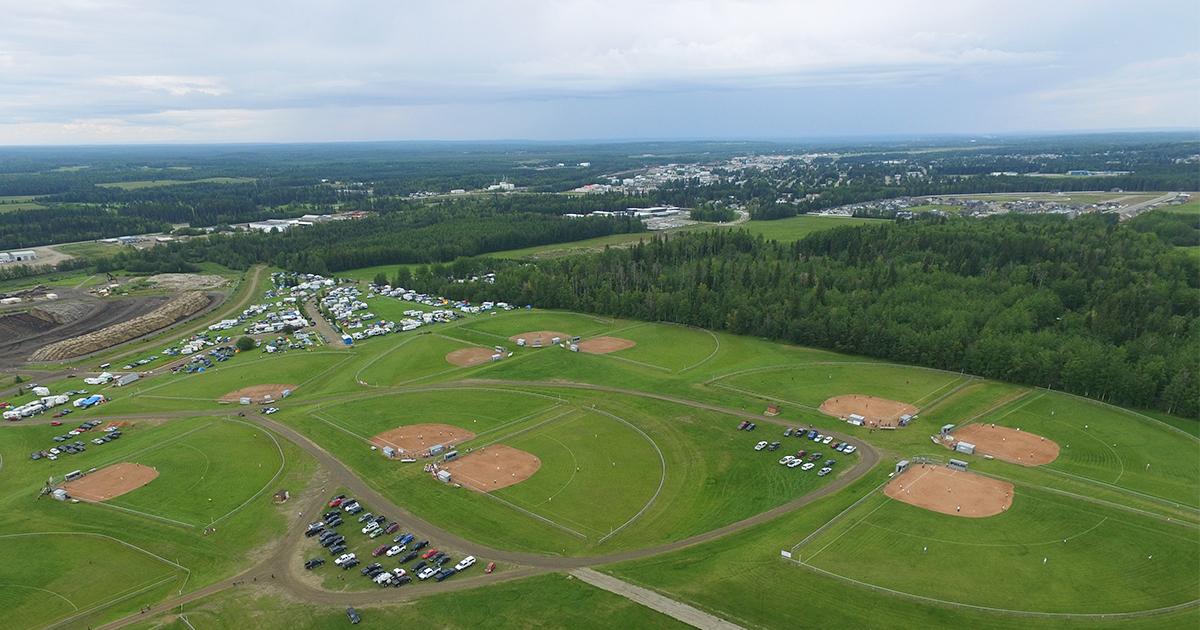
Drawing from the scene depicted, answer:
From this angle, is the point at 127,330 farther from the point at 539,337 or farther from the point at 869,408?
the point at 869,408

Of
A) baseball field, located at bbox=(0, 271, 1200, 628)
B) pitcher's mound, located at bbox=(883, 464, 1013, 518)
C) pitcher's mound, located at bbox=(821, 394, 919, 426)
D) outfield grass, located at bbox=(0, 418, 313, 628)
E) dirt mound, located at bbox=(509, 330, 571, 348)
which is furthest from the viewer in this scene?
dirt mound, located at bbox=(509, 330, 571, 348)

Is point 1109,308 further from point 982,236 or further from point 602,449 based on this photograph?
point 602,449

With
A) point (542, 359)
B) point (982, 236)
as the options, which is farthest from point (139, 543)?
point (982, 236)

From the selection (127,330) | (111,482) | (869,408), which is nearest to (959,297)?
(869,408)

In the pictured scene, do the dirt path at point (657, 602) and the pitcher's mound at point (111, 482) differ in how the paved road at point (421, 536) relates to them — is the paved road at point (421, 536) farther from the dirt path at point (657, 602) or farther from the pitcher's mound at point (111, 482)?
the pitcher's mound at point (111, 482)

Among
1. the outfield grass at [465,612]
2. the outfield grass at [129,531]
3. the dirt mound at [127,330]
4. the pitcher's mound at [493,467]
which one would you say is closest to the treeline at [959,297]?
the dirt mound at [127,330]

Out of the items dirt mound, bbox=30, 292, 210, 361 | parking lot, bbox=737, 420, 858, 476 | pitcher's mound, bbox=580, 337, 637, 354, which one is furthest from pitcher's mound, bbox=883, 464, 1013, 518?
dirt mound, bbox=30, 292, 210, 361

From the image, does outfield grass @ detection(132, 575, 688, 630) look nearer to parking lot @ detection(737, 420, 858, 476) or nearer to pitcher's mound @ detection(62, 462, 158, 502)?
pitcher's mound @ detection(62, 462, 158, 502)
